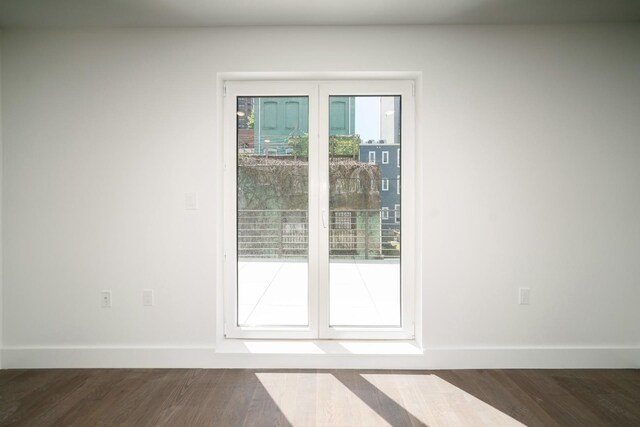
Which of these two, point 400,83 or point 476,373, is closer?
point 476,373

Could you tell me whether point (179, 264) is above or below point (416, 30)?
below

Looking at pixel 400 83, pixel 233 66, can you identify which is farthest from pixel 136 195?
pixel 400 83

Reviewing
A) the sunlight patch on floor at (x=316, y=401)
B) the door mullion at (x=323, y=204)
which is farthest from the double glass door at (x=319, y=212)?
the sunlight patch on floor at (x=316, y=401)

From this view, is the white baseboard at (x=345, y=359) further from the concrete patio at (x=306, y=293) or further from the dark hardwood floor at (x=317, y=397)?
the concrete patio at (x=306, y=293)

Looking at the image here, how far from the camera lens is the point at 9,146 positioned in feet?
9.85

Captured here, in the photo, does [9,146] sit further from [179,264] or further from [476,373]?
[476,373]

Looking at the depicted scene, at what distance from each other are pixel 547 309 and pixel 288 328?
192cm

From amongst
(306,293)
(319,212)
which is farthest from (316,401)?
(319,212)

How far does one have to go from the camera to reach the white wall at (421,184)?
9.73ft

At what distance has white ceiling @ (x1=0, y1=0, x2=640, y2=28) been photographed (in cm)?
265

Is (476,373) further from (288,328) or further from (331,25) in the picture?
(331,25)

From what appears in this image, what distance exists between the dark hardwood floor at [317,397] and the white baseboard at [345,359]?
0.21 feet

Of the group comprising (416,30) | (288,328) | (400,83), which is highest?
(416,30)

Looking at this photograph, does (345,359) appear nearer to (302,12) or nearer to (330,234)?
(330,234)
